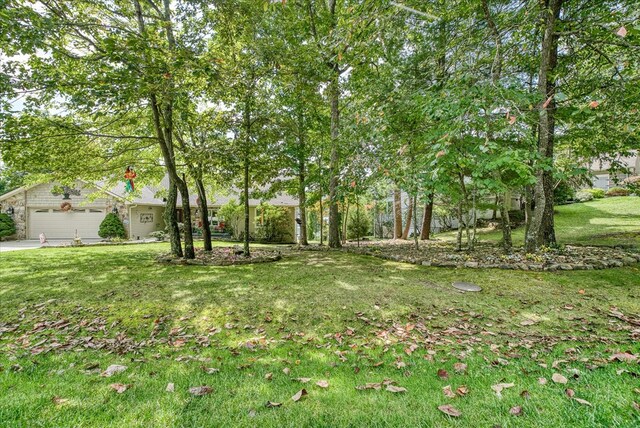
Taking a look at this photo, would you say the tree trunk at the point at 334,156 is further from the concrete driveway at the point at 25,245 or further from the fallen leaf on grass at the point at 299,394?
the concrete driveway at the point at 25,245

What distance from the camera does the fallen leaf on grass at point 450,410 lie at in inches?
82.6

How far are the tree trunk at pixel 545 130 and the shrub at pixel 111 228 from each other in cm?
2062

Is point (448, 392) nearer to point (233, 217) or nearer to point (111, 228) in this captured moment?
point (233, 217)

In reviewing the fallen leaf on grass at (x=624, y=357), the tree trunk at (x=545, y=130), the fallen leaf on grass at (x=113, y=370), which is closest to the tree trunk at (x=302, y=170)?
the tree trunk at (x=545, y=130)

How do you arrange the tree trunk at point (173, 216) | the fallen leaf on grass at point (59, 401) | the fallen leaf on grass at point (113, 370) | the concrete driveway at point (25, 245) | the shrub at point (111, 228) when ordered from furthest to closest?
the shrub at point (111, 228)
the concrete driveway at point (25, 245)
the tree trunk at point (173, 216)
the fallen leaf on grass at point (113, 370)
the fallen leaf on grass at point (59, 401)

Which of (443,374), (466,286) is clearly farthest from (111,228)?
(443,374)

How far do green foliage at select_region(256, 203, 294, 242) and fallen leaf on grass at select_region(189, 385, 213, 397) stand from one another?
591 inches

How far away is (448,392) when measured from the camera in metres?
2.39

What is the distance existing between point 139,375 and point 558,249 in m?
9.58

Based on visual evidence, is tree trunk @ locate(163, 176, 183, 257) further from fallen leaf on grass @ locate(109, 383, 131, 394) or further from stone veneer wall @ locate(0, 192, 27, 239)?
stone veneer wall @ locate(0, 192, 27, 239)

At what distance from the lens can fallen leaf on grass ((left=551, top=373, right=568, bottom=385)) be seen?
244 cm

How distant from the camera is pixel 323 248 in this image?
11.8m

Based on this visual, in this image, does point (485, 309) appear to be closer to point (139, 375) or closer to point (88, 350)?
point (139, 375)

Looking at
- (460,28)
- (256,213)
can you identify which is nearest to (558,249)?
(460,28)
